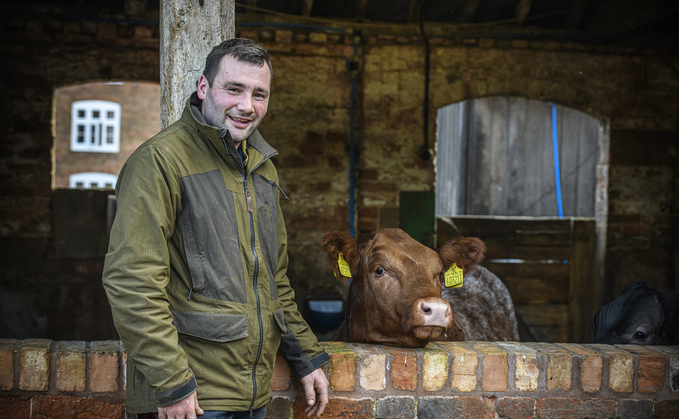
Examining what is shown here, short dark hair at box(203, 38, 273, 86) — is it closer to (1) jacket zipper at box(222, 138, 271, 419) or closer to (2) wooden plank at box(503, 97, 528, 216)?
(1) jacket zipper at box(222, 138, 271, 419)

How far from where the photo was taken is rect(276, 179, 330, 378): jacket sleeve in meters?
1.85

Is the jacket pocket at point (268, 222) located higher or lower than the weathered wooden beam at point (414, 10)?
lower

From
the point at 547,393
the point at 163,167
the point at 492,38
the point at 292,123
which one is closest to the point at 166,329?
the point at 163,167

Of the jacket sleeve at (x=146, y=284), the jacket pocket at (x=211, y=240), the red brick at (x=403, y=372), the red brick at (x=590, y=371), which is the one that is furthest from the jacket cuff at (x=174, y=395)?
the red brick at (x=590, y=371)

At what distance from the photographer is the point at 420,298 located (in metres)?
2.32

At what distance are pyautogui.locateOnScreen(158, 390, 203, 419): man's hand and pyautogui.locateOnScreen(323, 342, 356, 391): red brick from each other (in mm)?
718

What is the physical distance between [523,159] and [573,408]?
7255 millimetres

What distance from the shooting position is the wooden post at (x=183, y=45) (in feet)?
7.07

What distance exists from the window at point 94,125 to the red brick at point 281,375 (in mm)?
15648

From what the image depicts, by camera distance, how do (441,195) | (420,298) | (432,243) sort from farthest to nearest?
1. (441,195)
2. (432,243)
3. (420,298)

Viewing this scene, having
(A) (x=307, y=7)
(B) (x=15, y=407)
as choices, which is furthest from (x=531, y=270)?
(B) (x=15, y=407)

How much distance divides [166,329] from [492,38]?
526cm

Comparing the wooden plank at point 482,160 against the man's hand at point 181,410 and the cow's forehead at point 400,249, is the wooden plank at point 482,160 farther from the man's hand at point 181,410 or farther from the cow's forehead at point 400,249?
the man's hand at point 181,410

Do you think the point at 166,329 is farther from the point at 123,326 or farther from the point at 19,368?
the point at 19,368
